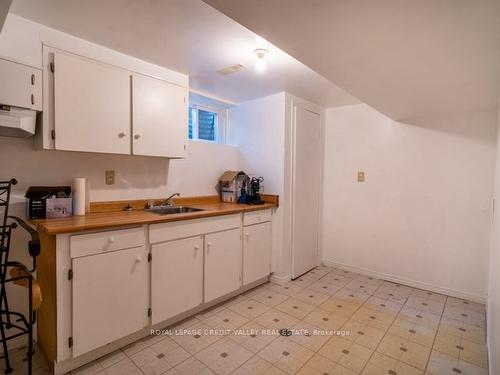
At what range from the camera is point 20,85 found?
156 centimetres

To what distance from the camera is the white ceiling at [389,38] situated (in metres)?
1.03

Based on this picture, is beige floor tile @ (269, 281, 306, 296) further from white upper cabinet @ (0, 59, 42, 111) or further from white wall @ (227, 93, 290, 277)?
white upper cabinet @ (0, 59, 42, 111)

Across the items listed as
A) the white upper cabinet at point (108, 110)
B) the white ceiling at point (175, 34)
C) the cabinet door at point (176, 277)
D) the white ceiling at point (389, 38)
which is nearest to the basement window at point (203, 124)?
the white ceiling at point (175, 34)

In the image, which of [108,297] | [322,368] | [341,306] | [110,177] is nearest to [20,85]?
[110,177]

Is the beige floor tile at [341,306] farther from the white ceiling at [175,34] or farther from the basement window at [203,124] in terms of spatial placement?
the basement window at [203,124]

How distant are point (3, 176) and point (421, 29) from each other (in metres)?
2.50

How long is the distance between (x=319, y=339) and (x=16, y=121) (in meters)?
2.44

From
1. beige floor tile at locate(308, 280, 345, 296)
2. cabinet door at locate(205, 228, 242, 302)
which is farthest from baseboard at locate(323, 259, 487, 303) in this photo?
cabinet door at locate(205, 228, 242, 302)

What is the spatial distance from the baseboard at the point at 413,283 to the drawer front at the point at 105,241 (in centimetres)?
261

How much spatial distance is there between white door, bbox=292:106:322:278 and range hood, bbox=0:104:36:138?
2327 mm

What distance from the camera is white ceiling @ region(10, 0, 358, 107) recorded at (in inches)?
58.2

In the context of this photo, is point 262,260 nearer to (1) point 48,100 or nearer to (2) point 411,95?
(2) point 411,95

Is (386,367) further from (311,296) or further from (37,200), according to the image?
(37,200)

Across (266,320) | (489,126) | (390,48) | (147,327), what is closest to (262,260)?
(266,320)
